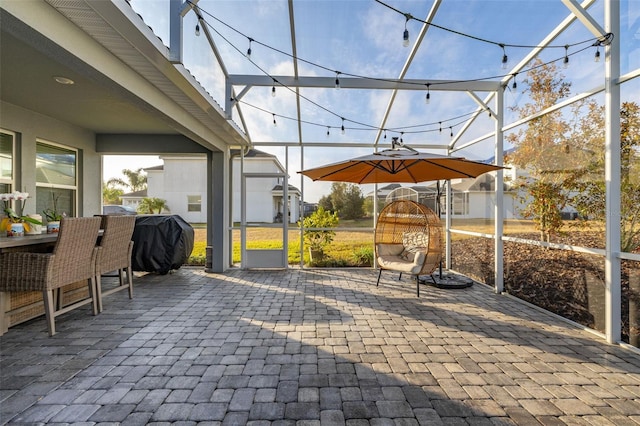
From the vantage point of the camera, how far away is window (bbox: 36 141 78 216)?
16.6ft

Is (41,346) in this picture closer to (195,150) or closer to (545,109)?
(195,150)

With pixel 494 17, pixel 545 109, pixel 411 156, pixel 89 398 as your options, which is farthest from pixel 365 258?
pixel 89 398

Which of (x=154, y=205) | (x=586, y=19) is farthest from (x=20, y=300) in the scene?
(x=154, y=205)

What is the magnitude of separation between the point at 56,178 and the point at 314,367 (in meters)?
5.97

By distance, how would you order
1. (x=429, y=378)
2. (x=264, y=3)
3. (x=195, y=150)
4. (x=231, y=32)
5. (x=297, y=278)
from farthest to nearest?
(x=195, y=150) < (x=297, y=278) < (x=231, y=32) < (x=264, y=3) < (x=429, y=378)

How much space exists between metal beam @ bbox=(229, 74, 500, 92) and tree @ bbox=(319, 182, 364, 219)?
2251 millimetres

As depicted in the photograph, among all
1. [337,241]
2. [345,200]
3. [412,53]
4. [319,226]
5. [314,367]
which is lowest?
[314,367]

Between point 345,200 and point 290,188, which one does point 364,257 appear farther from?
point 290,188

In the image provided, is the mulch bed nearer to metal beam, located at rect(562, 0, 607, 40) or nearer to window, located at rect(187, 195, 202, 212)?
metal beam, located at rect(562, 0, 607, 40)

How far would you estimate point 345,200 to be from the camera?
652 centimetres

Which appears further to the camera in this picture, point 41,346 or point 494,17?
point 494,17

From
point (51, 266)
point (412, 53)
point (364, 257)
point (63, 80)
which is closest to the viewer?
point (51, 266)

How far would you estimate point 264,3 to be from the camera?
374 centimetres

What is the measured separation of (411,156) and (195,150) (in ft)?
14.3
